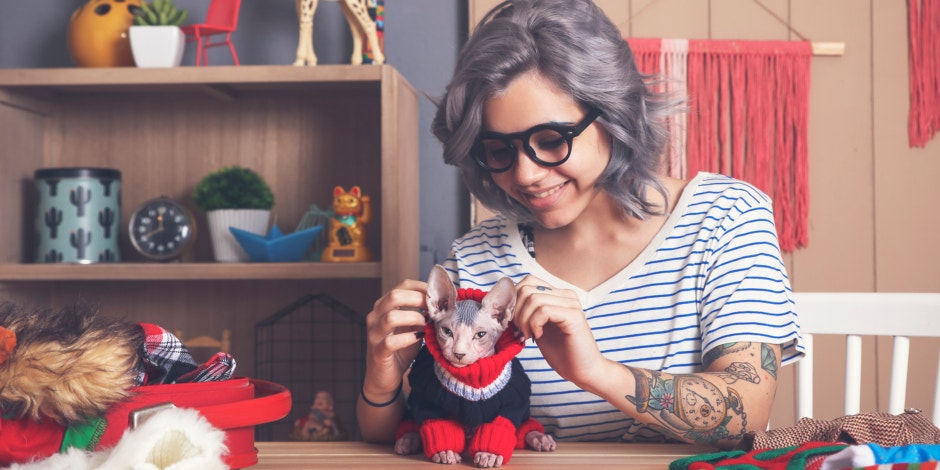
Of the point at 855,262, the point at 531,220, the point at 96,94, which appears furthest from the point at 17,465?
the point at 855,262

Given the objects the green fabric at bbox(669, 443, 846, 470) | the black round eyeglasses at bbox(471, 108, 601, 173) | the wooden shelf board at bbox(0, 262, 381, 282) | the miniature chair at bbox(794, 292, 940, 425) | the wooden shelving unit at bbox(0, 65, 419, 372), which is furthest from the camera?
the wooden shelving unit at bbox(0, 65, 419, 372)

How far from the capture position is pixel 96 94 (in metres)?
2.16

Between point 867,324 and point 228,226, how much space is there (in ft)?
4.58

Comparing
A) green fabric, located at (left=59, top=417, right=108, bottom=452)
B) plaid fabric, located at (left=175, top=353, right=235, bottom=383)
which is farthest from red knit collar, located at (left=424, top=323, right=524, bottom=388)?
green fabric, located at (left=59, top=417, right=108, bottom=452)

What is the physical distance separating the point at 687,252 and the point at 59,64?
5.74ft

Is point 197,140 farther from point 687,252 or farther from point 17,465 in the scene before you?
point 17,465

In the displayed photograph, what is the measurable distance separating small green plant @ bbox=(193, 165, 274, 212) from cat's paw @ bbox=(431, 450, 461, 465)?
124 centimetres

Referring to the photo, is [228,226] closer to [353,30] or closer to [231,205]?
[231,205]

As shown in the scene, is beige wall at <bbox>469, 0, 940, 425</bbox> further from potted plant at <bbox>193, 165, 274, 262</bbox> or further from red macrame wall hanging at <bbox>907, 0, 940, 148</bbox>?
potted plant at <bbox>193, 165, 274, 262</bbox>

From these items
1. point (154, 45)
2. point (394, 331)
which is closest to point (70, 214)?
point (154, 45)

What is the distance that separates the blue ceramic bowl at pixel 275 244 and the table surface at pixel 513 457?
0.96 metres

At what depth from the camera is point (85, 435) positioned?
710 mm

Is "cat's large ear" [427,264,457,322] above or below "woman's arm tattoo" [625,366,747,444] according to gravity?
above

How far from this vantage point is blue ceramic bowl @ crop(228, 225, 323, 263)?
1.89 metres
